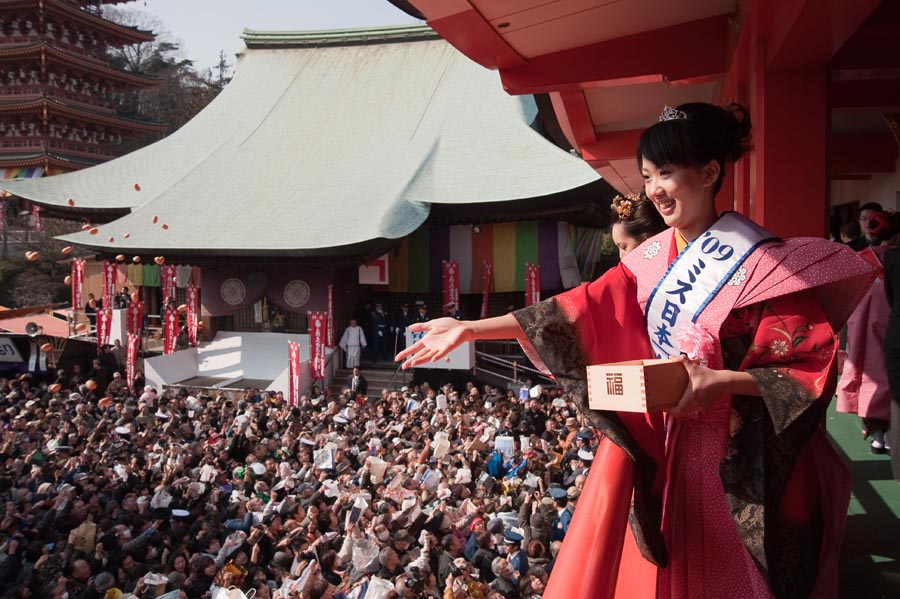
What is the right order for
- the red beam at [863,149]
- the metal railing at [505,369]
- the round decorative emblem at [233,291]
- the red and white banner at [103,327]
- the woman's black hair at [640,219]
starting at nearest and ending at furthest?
the woman's black hair at [640,219] → the red beam at [863,149] → the metal railing at [505,369] → the red and white banner at [103,327] → the round decorative emblem at [233,291]

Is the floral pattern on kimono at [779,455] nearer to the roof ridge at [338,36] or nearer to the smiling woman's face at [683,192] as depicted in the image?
the smiling woman's face at [683,192]

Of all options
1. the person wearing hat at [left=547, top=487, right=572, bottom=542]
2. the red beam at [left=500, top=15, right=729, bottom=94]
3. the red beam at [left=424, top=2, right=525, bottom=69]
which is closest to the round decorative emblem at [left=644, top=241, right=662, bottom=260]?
the red beam at [left=424, top=2, right=525, bottom=69]

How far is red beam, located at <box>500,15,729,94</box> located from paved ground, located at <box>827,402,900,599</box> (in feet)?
6.90

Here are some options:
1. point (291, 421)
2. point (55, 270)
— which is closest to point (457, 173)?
point (291, 421)

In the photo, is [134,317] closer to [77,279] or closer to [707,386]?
[77,279]

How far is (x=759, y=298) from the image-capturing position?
132cm

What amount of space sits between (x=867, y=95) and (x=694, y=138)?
123 inches

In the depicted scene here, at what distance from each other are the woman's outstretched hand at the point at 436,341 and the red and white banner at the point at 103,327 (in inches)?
514

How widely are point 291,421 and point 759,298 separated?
7.95 meters

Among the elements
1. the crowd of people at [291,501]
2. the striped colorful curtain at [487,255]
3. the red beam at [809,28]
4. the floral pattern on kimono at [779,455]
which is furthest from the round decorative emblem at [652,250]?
the striped colorful curtain at [487,255]

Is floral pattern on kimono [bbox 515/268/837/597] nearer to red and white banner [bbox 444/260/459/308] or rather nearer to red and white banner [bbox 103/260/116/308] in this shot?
red and white banner [bbox 444/260/459/308]

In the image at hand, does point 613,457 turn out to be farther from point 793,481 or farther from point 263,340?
point 263,340

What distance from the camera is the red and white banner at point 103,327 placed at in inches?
500

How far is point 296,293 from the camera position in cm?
1346
